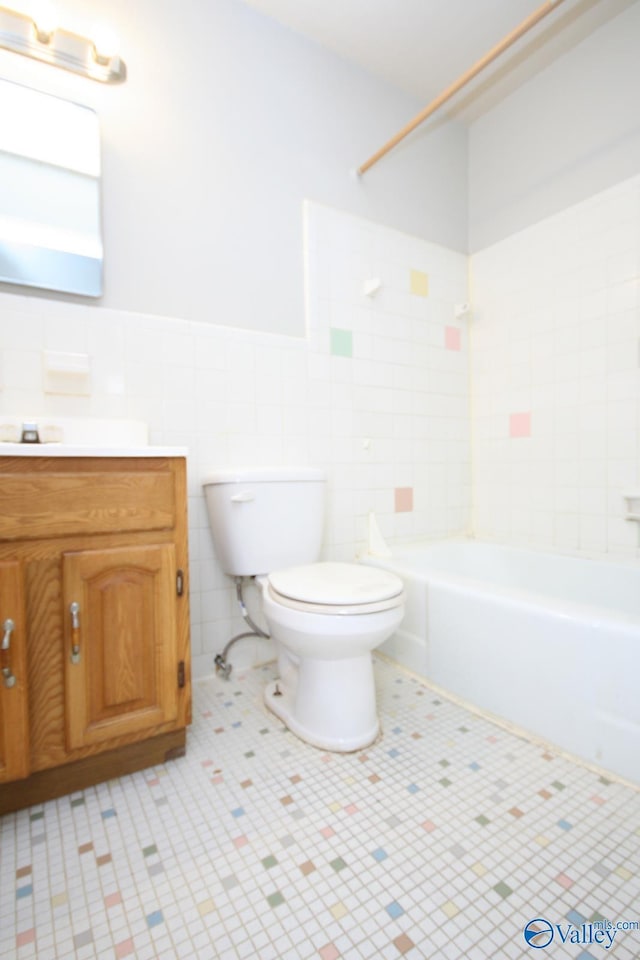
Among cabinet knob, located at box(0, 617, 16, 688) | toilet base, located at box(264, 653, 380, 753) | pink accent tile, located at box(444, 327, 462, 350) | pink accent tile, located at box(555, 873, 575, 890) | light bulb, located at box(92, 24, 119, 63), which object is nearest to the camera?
pink accent tile, located at box(555, 873, 575, 890)

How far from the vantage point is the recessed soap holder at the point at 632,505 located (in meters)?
1.63

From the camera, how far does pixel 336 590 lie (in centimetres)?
113

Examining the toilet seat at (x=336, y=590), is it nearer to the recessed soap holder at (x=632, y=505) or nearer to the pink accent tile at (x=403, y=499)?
the pink accent tile at (x=403, y=499)

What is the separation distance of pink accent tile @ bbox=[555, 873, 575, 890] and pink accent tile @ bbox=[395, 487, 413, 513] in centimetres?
133

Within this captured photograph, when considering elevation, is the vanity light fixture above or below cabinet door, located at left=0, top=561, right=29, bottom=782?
above

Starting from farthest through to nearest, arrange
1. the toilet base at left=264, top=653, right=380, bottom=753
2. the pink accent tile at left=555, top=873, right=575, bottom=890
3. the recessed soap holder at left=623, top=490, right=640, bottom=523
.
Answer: the recessed soap holder at left=623, top=490, right=640, bottom=523
the toilet base at left=264, top=653, right=380, bottom=753
the pink accent tile at left=555, top=873, right=575, bottom=890

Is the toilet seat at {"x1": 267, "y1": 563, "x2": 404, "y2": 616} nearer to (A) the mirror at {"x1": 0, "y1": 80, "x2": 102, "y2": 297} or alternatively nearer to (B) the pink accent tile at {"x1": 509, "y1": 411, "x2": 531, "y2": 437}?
(A) the mirror at {"x1": 0, "y1": 80, "x2": 102, "y2": 297}

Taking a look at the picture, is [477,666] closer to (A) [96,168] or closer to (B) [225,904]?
(B) [225,904]

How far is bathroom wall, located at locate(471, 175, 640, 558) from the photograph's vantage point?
66.3 inches

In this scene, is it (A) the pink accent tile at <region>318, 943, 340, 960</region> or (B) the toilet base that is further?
(B) the toilet base

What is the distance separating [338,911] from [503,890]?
0.28m

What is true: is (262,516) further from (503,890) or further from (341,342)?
(503,890)

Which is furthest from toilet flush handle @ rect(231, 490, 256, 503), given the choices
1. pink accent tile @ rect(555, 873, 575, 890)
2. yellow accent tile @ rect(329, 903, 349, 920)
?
pink accent tile @ rect(555, 873, 575, 890)

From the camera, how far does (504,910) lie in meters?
0.73
